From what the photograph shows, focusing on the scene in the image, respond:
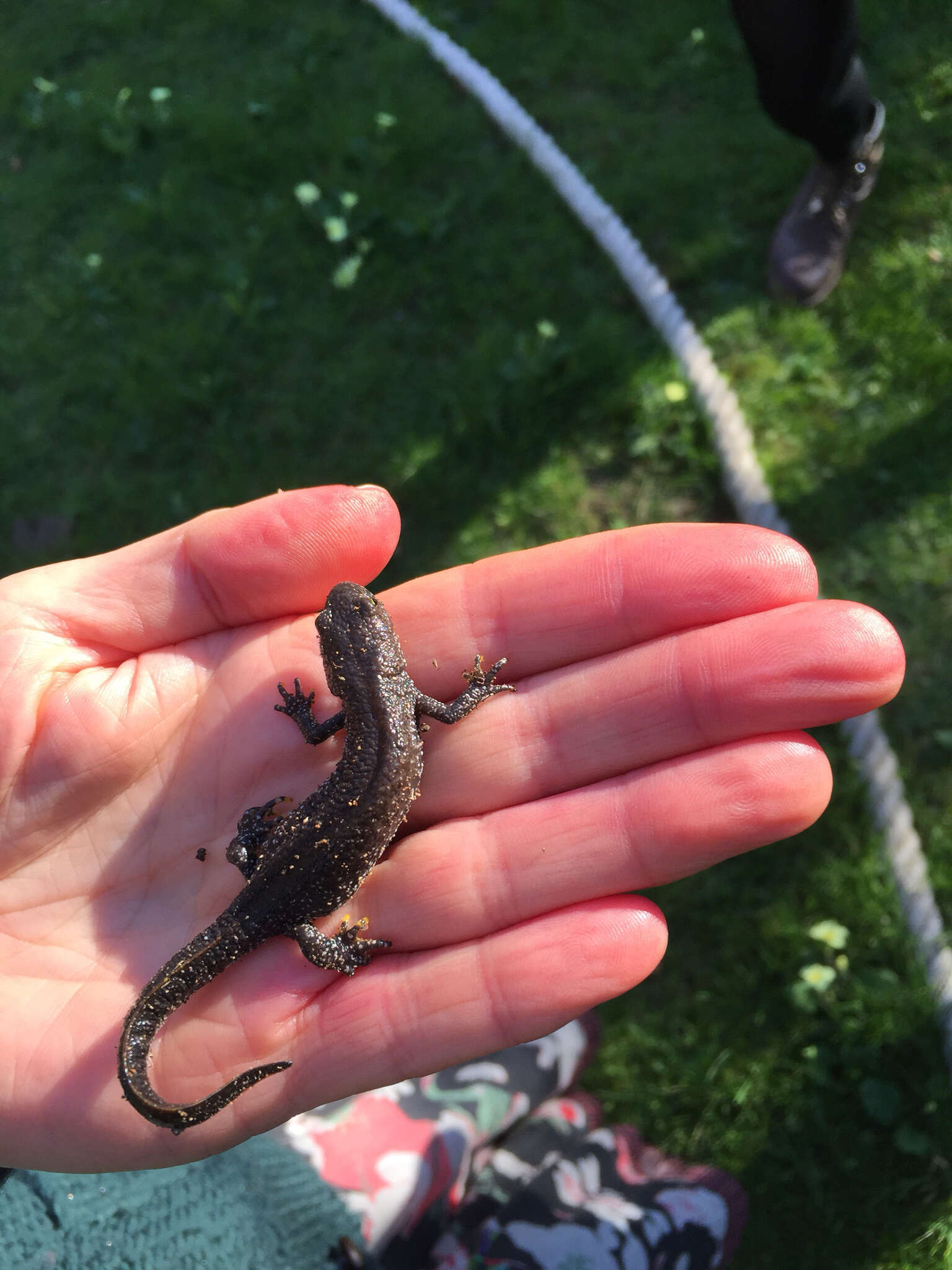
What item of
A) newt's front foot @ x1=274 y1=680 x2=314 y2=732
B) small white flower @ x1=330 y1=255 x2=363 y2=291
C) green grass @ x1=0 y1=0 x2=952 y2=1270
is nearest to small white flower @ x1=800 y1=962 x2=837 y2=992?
green grass @ x1=0 y1=0 x2=952 y2=1270

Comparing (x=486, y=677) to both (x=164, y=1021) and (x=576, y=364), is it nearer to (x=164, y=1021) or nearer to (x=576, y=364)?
(x=164, y=1021)

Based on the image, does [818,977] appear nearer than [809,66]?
Yes

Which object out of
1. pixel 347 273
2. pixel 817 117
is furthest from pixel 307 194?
pixel 817 117

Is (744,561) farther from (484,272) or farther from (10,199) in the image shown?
(10,199)

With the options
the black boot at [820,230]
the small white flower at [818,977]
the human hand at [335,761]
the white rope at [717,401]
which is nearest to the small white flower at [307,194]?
the white rope at [717,401]

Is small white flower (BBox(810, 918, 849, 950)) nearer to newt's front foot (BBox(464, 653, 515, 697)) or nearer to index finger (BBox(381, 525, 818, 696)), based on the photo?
index finger (BBox(381, 525, 818, 696))

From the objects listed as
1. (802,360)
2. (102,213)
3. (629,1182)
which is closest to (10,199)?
(102,213)
